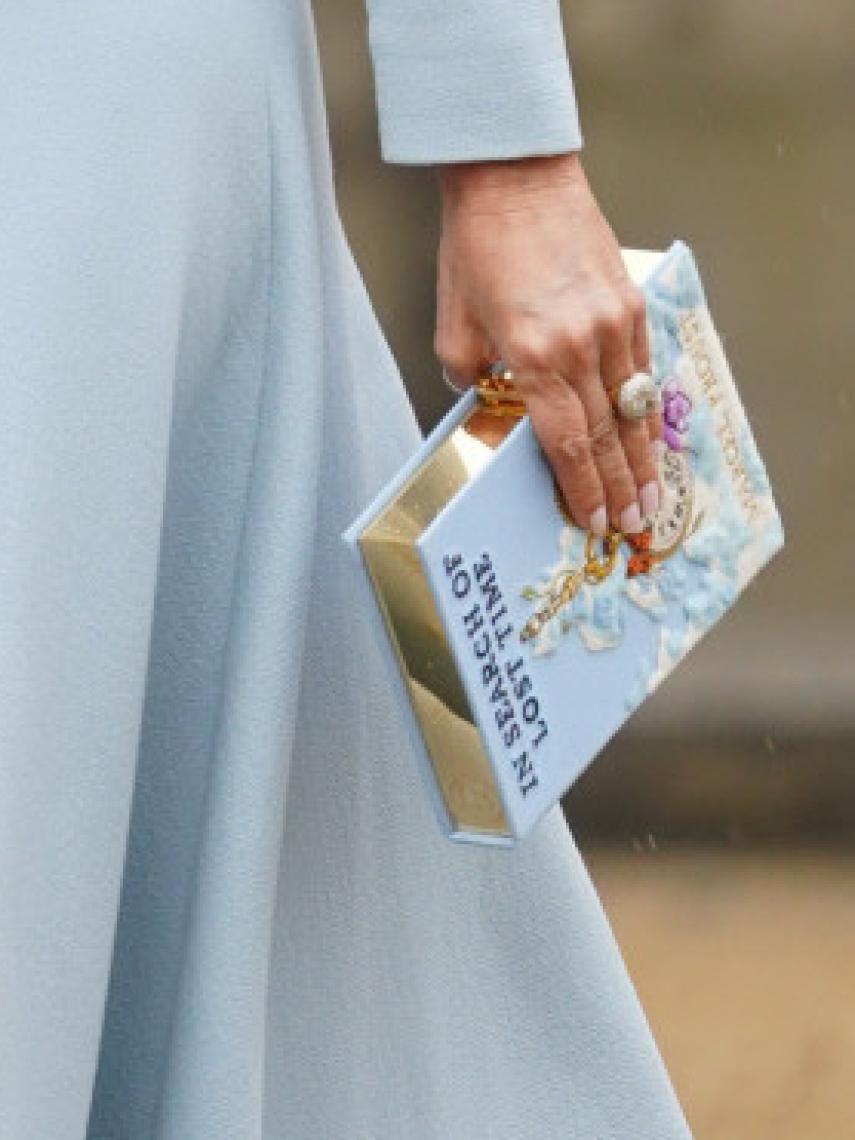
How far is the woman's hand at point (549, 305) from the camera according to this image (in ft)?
6.92

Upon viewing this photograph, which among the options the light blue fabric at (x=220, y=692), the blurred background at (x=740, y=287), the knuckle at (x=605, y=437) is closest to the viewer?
the light blue fabric at (x=220, y=692)

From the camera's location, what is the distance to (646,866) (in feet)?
15.8

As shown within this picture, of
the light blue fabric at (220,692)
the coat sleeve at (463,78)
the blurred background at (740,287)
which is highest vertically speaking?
the coat sleeve at (463,78)

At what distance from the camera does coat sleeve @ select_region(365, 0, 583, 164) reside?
214 cm

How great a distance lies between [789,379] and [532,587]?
3.17 meters

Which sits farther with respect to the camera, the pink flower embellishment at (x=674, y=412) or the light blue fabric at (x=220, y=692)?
the pink flower embellishment at (x=674, y=412)

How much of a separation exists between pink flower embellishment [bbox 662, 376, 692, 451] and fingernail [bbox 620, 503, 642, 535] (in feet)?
0.15

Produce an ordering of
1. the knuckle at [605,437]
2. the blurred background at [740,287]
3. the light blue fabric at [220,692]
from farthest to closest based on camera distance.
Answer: the blurred background at [740,287] → the knuckle at [605,437] → the light blue fabric at [220,692]

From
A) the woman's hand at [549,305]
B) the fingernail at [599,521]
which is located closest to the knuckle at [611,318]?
the woman's hand at [549,305]

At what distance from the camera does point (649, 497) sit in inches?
87.3

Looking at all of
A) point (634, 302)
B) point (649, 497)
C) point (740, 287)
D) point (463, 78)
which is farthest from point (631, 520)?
point (740, 287)

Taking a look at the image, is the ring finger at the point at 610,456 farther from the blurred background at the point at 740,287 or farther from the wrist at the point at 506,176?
the blurred background at the point at 740,287

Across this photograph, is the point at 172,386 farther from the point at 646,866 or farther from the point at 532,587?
the point at 646,866

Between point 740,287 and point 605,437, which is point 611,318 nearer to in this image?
point 605,437
